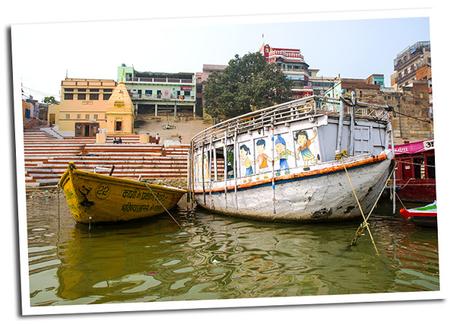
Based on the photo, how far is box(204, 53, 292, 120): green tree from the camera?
30.6 metres

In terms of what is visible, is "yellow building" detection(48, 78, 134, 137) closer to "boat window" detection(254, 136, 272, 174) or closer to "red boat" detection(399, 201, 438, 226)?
"boat window" detection(254, 136, 272, 174)

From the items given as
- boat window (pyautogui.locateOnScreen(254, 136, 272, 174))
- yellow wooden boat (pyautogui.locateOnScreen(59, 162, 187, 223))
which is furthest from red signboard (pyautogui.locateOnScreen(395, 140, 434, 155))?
yellow wooden boat (pyautogui.locateOnScreen(59, 162, 187, 223))

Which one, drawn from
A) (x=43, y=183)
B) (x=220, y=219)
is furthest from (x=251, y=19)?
(x=43, y=183)

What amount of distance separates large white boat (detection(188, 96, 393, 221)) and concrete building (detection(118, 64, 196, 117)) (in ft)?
106

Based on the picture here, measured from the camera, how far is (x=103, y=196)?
631 centimetres

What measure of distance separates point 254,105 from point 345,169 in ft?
86.0

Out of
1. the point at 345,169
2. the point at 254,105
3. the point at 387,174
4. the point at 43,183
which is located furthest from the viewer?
the point at 254,105

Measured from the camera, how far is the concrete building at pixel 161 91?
3853 centimetres

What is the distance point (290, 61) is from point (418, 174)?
3023 cm

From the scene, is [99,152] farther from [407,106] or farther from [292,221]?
[407,106]

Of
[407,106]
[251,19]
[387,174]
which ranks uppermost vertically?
[407,106]

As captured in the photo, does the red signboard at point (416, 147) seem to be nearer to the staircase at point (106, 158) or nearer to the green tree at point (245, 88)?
the staircase at point (106, 158)

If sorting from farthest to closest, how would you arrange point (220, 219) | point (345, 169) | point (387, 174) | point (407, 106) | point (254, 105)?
1. point (254, 105)
2. point (407, 106)
3. point (220, 219)
4. point (387, 174)
5. point (345, 169)

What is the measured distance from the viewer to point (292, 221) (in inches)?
257
